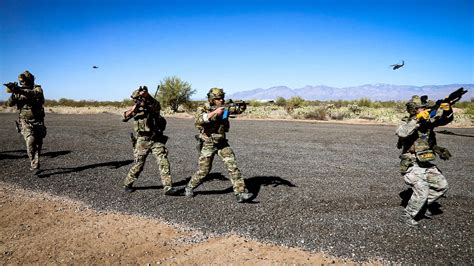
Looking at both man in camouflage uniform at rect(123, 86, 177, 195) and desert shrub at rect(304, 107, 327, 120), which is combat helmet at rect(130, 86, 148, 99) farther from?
desert shrub at rect(304, 107, 327, 120)

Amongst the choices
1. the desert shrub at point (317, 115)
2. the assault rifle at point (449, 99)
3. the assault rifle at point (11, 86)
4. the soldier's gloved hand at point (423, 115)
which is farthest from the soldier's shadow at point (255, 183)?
the desert shrub at point (317, 115)

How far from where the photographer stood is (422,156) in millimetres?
4637

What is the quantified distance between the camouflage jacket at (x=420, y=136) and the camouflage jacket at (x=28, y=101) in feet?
26.1

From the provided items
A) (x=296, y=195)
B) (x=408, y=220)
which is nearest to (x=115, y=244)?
(x=296, y=195)

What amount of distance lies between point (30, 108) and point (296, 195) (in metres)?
6.62

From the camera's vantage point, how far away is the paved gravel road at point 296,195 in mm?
4254

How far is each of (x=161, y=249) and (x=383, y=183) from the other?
529cm

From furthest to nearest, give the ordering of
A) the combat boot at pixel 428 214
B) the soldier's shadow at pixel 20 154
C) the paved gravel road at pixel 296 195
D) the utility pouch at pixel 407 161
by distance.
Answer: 1. the soldier's shadow at pixel 20 154
2. the combat boot at pixel 428 214
3. the utility pouch at pixel 407 161
4. the paved gravel road at pixel 296 195

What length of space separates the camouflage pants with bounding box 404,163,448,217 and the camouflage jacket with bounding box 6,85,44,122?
818 cm

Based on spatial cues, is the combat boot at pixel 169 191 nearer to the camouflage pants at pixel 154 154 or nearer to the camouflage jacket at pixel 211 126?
the camouflage pants at pixel 154 154

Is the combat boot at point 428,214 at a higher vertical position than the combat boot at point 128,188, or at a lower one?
lower

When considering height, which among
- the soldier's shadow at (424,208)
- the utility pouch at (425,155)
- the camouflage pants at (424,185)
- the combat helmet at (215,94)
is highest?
the combat helmet at (215,94)

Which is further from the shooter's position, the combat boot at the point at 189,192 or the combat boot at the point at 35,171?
the combat boot at the point at 35,171

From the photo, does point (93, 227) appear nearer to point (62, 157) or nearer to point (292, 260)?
point (292, 260)
